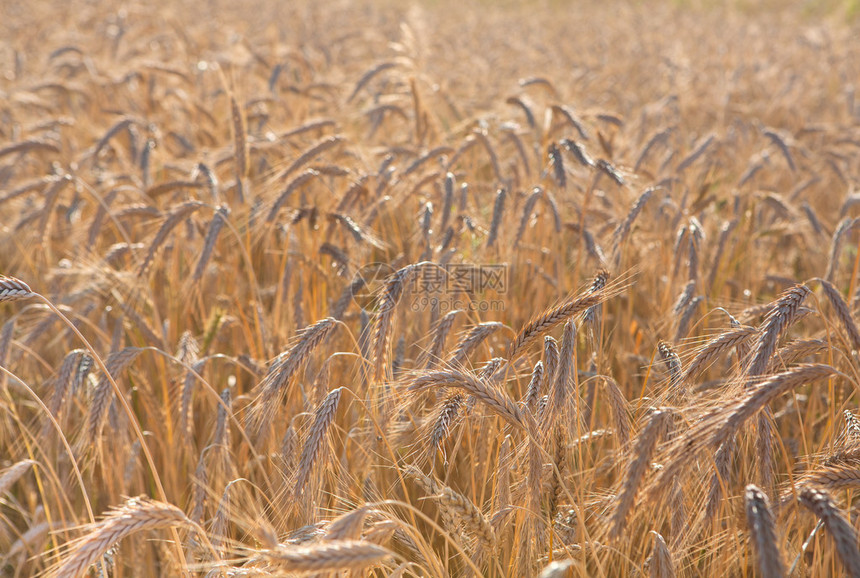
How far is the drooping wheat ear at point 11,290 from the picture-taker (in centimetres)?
133

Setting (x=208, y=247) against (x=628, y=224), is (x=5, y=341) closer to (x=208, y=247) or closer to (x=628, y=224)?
(x=208, y=247)

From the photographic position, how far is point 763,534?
1.04m

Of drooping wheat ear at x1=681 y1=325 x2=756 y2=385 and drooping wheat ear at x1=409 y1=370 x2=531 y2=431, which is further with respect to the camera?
drooping wheat ear at x1=681 y1=325 x2=756 y2=385

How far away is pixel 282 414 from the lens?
2.12 m

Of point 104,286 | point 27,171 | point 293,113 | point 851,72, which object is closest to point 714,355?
point 104,286

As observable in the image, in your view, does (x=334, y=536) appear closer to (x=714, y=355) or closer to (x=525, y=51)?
(x=714, y=355)

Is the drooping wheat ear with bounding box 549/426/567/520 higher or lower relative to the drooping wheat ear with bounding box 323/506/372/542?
lower

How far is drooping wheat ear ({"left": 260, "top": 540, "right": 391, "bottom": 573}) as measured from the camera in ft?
3.20

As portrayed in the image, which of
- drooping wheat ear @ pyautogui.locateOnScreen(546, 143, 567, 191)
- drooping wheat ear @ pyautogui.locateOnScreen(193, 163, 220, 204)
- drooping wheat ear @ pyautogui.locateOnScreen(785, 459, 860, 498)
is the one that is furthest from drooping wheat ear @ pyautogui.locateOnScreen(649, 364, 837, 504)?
drooping wheat ear @ pyautogui.locateOnScreen(193, 163, 220, 204)

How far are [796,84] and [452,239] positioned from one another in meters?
6.86

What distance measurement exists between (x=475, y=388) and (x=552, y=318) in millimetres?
280

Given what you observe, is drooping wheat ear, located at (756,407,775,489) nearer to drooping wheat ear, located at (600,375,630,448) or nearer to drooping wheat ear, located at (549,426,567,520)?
drooping wheat ear, located at (600,375,630,448)

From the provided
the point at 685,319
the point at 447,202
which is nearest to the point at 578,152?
the point at 447,202

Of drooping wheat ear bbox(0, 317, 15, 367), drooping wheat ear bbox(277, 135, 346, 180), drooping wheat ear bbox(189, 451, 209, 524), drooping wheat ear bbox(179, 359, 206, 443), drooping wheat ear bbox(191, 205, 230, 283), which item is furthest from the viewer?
drooping wheat ear bbox(277, 135, 346, 180)
